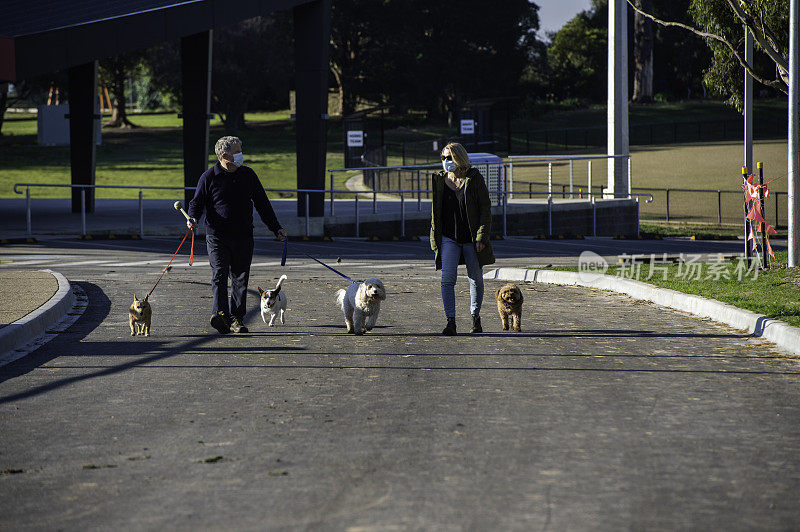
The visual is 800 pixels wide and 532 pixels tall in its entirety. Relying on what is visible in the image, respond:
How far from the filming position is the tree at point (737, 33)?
1778 centimetres

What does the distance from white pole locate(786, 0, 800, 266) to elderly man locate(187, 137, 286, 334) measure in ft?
27.1

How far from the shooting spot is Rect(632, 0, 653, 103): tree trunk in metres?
79.9

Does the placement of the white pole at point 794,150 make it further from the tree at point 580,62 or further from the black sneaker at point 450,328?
the tree at point 580,62

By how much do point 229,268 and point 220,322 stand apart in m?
0.63

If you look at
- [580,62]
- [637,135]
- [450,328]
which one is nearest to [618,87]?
[450,328]

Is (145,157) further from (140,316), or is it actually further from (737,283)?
(140,316)

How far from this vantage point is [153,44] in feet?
89.9

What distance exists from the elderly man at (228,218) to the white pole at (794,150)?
27.1 ft

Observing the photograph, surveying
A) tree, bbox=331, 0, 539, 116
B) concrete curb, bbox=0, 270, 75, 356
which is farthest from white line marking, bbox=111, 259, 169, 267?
tree, bbox=331, 0, 539, 116

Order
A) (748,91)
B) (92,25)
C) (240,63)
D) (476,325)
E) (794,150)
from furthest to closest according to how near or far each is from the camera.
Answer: (240,63)
(92,25)
(748,91)
(794,150)
(476,325)

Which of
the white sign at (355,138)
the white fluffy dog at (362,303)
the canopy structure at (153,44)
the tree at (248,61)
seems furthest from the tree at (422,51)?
the white fluffy dog at (362,303)

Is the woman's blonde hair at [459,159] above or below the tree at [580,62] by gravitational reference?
below

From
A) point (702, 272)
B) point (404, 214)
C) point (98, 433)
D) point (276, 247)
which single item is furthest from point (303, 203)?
point (98, 433)

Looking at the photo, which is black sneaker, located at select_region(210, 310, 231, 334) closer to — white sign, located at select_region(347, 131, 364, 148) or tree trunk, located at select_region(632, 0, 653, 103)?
white sign, located at select_region(347, 131, 364, 148)
